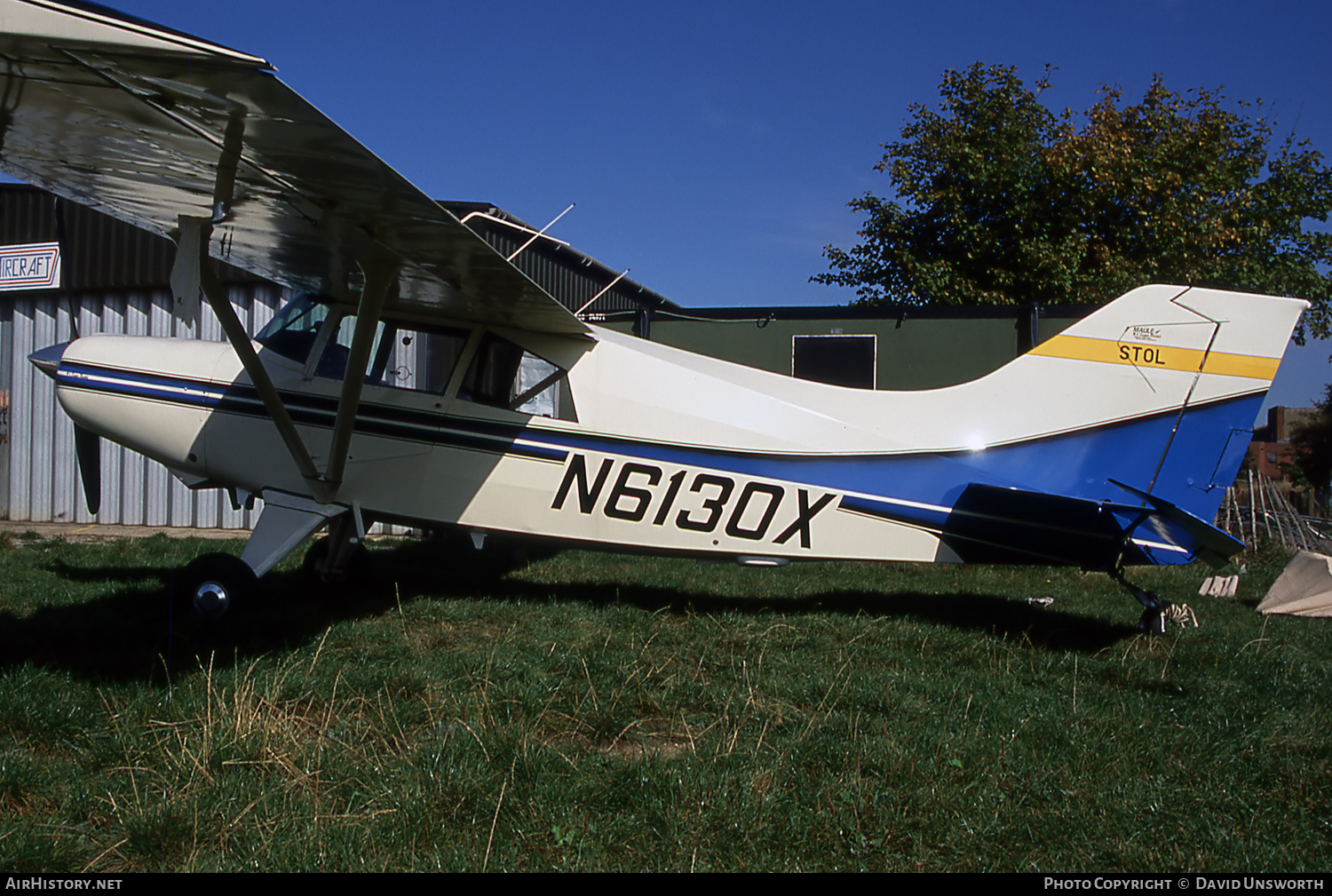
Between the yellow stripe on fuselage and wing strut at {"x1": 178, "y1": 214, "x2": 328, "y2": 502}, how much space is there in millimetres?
4776

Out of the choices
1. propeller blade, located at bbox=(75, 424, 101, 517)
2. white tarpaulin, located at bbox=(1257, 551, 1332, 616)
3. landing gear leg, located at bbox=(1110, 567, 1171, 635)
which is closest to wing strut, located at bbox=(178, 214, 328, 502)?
propeller blade, located at bbox=(75, 424, 101, 517)

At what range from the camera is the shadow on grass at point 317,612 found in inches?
178

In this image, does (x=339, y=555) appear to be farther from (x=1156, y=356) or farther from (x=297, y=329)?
(x=1156, y=356)

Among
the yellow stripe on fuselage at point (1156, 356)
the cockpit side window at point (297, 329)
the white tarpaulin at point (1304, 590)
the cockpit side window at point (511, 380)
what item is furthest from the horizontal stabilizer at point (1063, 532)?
the cockpit side window at point (297, 329)

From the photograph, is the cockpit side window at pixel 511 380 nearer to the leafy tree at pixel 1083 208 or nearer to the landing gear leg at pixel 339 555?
the landing gear leg at pixel 339 555

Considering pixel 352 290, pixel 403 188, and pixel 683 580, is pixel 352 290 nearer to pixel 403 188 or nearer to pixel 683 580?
pixel 403 188

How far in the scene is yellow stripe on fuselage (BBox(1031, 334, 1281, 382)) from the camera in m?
5.38

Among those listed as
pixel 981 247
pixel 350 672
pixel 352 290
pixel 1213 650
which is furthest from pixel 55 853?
pixel 981 247

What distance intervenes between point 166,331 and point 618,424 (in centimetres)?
925

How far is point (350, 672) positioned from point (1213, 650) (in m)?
5.18

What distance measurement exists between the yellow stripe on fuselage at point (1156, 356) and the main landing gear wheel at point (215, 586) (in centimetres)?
560

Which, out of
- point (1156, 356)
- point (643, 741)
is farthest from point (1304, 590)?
point (643, 741)

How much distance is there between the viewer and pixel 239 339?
498cm

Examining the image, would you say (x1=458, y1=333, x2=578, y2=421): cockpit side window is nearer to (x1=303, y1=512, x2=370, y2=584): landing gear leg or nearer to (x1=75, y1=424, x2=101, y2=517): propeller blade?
(x1=303, y1=512, x2=370, y2=584): landing gear leg
